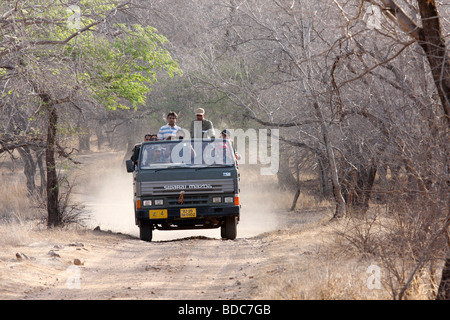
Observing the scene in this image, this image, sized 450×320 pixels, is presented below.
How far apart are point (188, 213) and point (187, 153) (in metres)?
1.26

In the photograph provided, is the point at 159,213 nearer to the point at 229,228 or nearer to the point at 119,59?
the point at 229,228

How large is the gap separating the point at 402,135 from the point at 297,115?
884 cm

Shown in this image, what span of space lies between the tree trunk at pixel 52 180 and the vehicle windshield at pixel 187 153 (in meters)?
3.29

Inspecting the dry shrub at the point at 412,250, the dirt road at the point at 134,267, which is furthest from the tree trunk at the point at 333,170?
the dry shrub at the point at 412,250

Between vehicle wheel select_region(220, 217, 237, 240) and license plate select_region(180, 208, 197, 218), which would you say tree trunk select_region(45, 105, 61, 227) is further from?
vehicle wheel select_region(220, 217, 237, 240)

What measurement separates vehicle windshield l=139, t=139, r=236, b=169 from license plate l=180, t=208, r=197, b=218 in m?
0.94

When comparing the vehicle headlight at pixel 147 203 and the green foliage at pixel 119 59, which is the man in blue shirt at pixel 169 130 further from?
the vehicle headlight at pixel 147 203

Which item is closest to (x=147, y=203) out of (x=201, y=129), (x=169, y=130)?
(x=169, y=130)

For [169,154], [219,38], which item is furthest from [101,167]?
[169,154]

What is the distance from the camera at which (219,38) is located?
2238 centimetres

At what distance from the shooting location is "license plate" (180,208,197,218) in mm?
13320

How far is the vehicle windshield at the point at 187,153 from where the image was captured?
13.7 meters

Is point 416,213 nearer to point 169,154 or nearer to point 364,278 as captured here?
point 364,278

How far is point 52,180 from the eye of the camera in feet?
55.2
